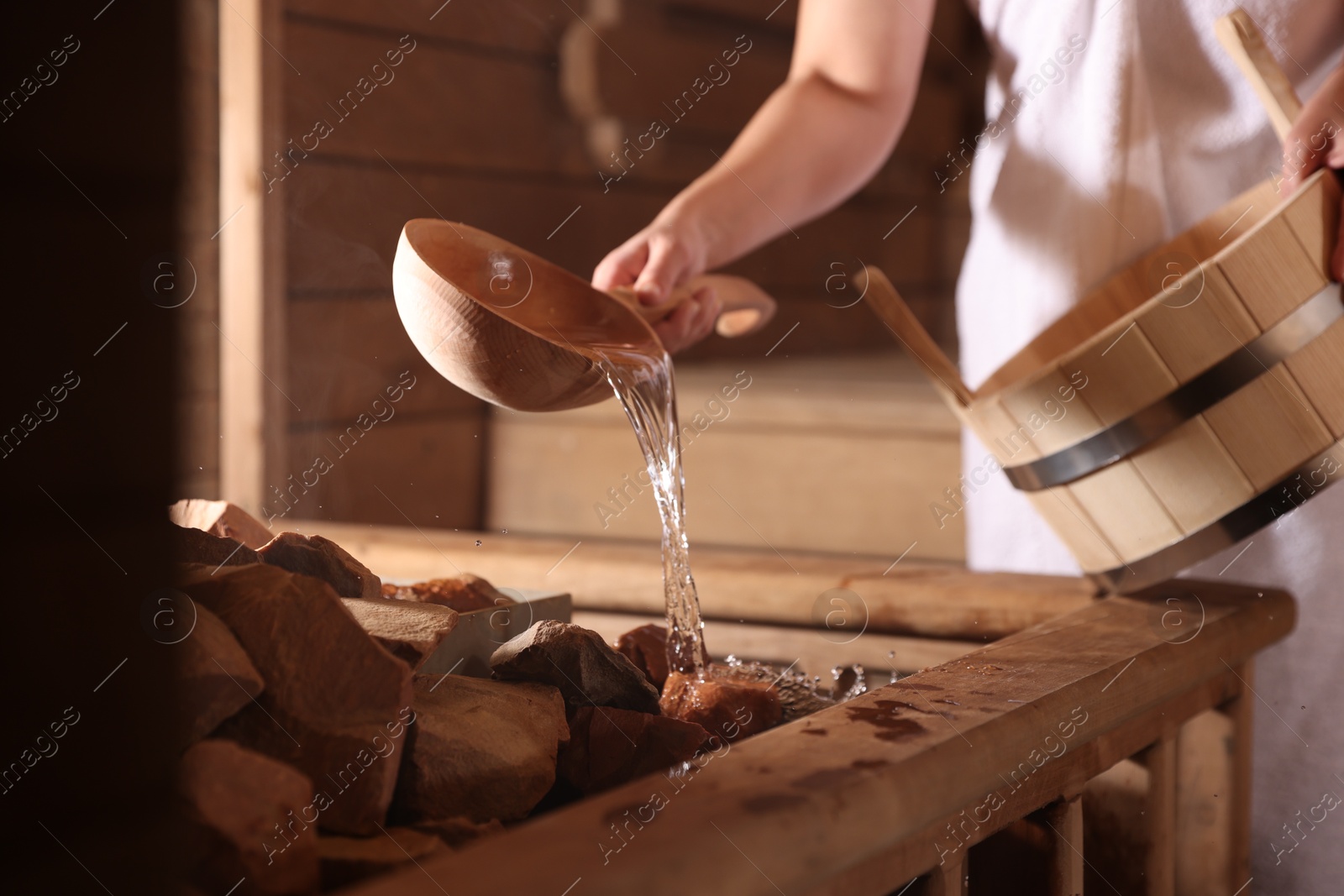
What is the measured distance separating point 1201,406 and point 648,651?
402 millimetres

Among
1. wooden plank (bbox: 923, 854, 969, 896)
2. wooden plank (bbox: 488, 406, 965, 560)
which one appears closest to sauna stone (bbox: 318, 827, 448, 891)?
wooden plank (bbox: 923, 854, 969, 896)

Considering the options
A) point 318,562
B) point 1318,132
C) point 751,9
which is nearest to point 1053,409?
point 1318,132

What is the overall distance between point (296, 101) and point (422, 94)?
0.72 ft

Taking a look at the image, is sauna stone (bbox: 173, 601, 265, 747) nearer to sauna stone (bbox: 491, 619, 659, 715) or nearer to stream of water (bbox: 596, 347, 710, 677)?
sauna stone (bbox: 491, 619, 659, 715)

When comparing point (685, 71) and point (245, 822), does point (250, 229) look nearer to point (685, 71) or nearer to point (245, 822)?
point (245, 822)

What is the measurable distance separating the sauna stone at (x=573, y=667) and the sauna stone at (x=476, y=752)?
0.03 meters

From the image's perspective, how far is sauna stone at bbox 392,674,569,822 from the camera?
2.11ft

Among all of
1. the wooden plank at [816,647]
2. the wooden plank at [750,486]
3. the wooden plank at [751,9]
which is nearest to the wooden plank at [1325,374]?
the wooden plank at [816,647]

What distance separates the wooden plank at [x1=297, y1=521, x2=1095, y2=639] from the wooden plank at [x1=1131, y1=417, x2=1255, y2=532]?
0.18 metres

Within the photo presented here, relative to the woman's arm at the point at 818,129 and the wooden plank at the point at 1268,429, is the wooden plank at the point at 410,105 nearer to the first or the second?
the woman's arm at the point at 818,129

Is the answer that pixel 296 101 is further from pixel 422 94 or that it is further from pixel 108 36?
pixel 108 36

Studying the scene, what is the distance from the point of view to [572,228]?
2.26m

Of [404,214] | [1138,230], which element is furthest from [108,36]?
[1138,230]

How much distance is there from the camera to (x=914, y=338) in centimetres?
97
